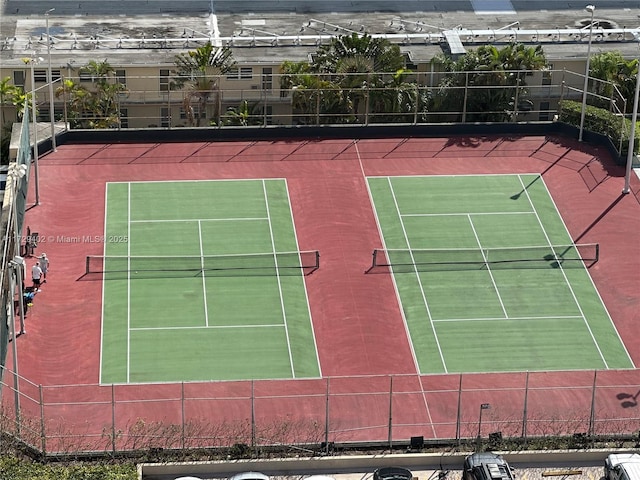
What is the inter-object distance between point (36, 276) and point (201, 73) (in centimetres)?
1924

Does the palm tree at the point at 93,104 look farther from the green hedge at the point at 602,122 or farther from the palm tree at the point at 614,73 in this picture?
the palm tree at the point at 614,73

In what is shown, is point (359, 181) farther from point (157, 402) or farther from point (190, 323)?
point (157, 402)

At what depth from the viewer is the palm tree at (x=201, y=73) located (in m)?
76.1

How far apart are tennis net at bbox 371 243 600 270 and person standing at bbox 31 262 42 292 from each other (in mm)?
12607

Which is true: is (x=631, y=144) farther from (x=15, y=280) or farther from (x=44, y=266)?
(x=15, y=280)

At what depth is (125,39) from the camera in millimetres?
93000

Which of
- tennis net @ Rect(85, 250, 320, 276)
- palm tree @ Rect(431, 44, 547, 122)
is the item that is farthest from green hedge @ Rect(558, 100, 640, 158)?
tennis net @ Rect(85, 250, 320, 276)

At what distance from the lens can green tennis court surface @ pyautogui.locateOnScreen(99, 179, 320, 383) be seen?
6019 cm

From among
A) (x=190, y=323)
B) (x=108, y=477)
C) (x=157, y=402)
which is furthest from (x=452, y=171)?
(x=108, y=477)

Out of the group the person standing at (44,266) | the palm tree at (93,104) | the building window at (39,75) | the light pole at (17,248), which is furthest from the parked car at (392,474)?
the building window at (39,75)

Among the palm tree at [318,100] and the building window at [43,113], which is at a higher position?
the palm tree at [318,100]

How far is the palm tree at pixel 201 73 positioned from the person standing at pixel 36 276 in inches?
542

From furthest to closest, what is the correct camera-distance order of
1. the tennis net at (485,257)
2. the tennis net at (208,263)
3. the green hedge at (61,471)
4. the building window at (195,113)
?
1. the building window at (195,113)
2. the tennis net at (485,257)
3. the tennis net at (208,263)
4. the green hedge at (61,471)

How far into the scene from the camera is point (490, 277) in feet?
214
